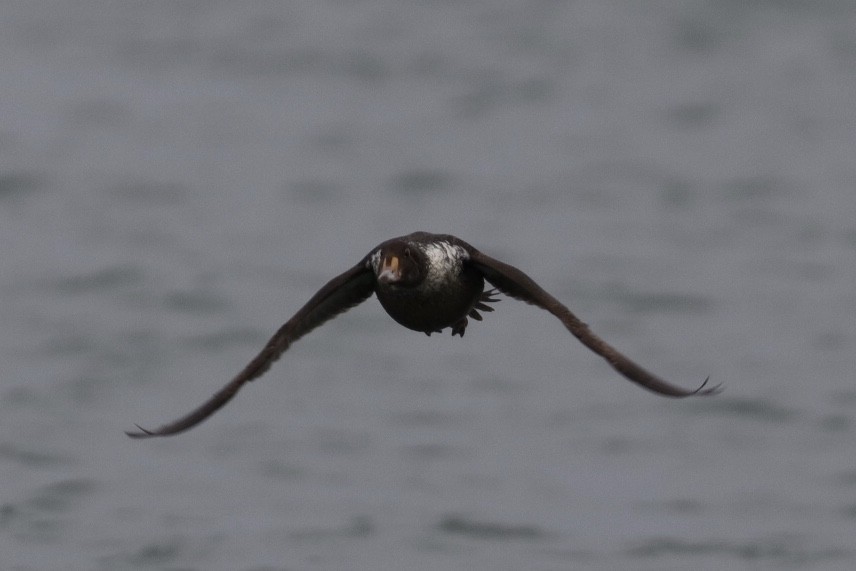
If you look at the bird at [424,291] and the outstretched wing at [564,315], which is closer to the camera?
the outstretched wing at [564,315]

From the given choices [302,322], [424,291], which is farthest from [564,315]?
[302,322]

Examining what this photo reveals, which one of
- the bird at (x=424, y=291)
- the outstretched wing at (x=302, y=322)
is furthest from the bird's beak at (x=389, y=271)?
the outstretched wing at (x=302, y=322)

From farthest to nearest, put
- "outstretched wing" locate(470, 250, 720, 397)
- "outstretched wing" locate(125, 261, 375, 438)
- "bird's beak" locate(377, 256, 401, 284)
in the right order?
"outstretched wing" locate(125, 261, 375, 438) → "bird's beak" locate(377, 256, 401, 284) → "outstretched wing" locate(470, 250, 720, 397)

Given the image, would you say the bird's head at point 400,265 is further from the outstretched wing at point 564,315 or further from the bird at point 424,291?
the outstretched wing at point 564,315

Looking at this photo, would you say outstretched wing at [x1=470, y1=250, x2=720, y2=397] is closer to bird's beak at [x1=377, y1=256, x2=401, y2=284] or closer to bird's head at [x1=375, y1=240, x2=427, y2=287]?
bird's head at [x1=375, y1=240, x2=427, y2=287]

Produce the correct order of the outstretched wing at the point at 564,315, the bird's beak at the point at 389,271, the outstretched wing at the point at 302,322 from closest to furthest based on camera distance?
the outstretched wing at the point at 564,315 → the bird's beak at the point at 389,271 → the outstretched wing at the point at 302,322

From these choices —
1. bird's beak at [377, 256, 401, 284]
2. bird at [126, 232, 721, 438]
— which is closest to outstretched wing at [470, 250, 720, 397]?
bird at [126, 232, 721, 438]

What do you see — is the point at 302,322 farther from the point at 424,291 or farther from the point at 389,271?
the point at 389,271

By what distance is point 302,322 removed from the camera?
9289 millimetres

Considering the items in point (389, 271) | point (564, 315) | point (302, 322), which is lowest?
point (564, 315)

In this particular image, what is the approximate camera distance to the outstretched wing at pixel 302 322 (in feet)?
28.6

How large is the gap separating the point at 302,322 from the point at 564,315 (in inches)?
59.7

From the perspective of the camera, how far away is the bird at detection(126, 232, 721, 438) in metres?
8.34

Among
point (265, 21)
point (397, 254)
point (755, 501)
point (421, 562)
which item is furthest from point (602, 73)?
point (397, 254)
